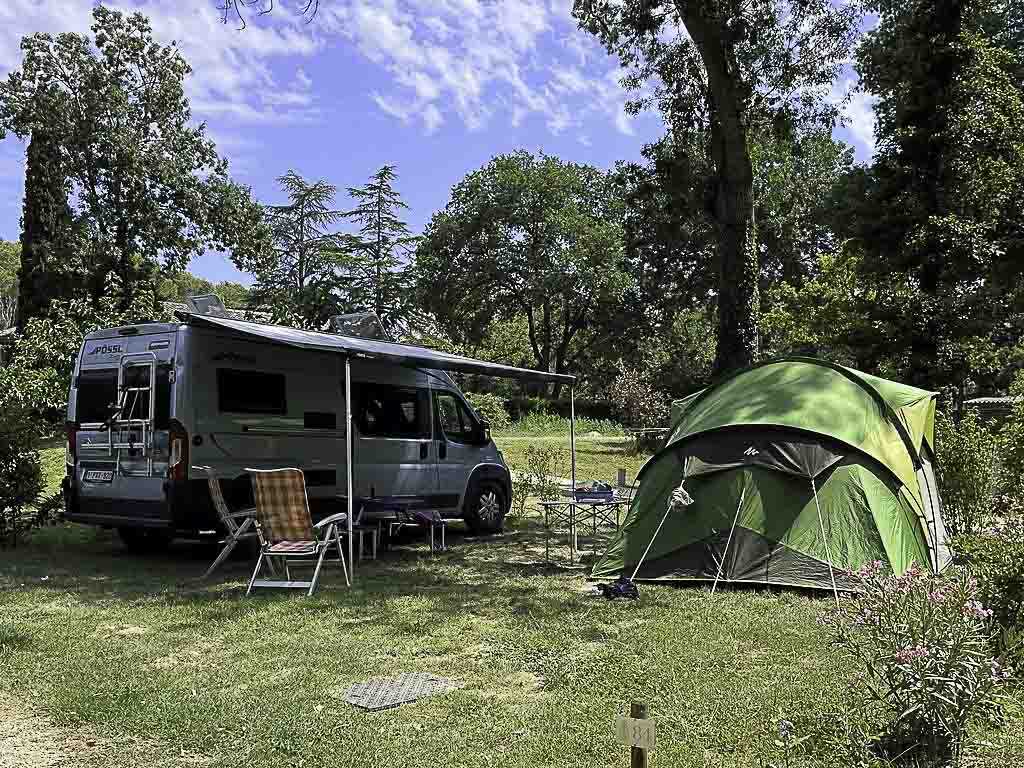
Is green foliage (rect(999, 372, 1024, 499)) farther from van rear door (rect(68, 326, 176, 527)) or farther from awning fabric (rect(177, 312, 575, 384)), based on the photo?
van rear door (rect(68, 326, 176, 527))

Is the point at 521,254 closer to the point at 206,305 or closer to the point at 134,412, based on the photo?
the point at 206,305

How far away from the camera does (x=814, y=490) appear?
729 centimetres

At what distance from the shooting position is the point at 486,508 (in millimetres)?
11297

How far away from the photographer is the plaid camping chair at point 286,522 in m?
7.51

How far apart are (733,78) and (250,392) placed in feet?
24.5

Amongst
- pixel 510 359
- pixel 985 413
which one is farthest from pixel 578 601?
pixel 510 359

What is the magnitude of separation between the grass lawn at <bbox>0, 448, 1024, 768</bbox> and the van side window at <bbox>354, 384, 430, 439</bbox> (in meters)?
2.33

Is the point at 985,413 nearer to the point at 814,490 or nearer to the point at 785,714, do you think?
the point at 814,490

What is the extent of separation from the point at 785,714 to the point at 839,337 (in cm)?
1510

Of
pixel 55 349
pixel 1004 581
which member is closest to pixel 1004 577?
pixel 1004 581

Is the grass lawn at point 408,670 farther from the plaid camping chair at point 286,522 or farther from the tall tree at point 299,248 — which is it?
the tall tree at point 299,248

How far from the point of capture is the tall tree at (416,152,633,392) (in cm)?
3669

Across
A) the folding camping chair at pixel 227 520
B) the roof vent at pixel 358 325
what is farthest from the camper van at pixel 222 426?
the roof vent at pixel 358 325

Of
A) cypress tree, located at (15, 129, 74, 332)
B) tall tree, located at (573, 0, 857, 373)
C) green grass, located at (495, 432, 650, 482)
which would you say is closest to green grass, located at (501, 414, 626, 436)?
green grass, located at (495, 432, 650, 482)
